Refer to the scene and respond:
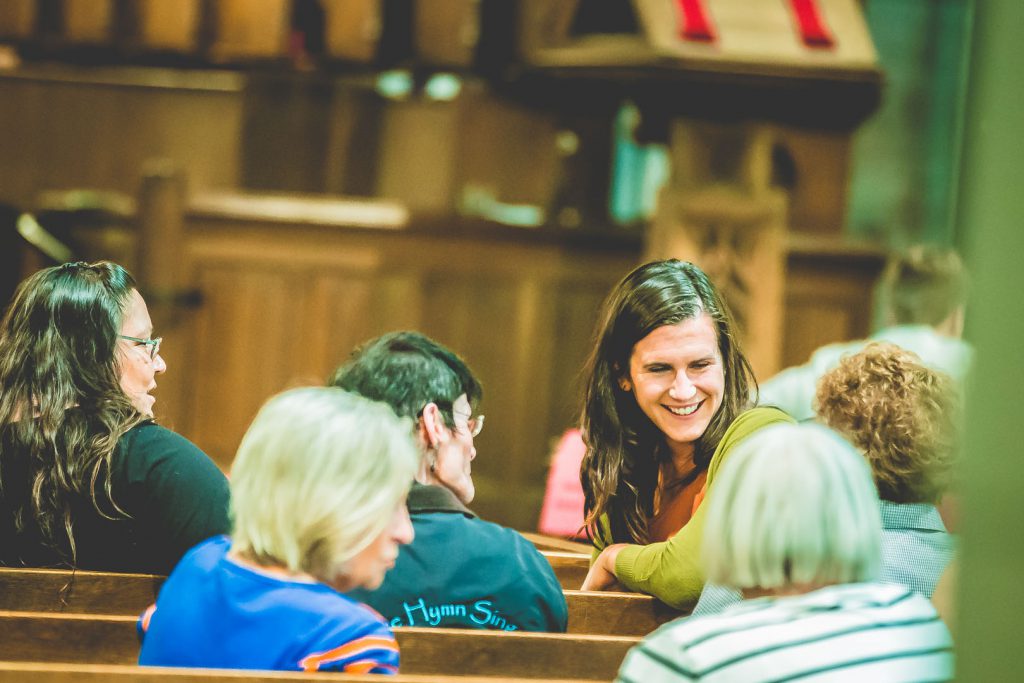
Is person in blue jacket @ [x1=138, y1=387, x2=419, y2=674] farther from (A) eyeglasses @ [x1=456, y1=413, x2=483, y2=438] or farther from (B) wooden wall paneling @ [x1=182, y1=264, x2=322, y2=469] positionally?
(B) wooden wall paneling @ [x1=182, y1=264, x2=322, y2=469]

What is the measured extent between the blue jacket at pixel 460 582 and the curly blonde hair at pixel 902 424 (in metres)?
0.70

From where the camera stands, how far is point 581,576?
115 inches

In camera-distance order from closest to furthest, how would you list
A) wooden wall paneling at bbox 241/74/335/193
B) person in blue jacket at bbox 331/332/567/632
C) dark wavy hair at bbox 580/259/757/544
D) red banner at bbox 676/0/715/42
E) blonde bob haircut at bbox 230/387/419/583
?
blonde bob haircut at bbox 230/387/419/583
person in blue jacket at bbox 331/332/567/632
dark wavy hair at bbox 580/259/757/544
red banner at bbox 676/0/715/42
wooden wall paneling at bbox 241/74/335/193

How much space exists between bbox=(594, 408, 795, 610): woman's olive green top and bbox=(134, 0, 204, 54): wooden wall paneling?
180 inches

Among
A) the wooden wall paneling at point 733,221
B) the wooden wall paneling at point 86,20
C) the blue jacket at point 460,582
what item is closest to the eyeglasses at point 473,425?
the blue jacket at point 460,582

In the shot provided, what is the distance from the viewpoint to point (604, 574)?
258 centimetres

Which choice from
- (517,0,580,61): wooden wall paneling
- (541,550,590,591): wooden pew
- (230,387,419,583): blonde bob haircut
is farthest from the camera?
(517,0,580,61): wooden wall paneling

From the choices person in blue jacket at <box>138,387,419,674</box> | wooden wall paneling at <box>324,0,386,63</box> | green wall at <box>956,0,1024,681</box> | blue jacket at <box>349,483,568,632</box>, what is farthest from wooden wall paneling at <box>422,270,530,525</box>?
green wall at <box>956,0,1024,681</box>

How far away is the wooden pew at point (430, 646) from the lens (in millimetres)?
1943

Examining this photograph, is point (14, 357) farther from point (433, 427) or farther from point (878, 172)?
point (878, 172)

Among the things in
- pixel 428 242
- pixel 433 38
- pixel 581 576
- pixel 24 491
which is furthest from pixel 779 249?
pixel 24 491

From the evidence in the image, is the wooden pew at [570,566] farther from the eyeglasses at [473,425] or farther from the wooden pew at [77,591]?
the wooden pew at [77,591]

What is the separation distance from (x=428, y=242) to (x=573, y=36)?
1252mm

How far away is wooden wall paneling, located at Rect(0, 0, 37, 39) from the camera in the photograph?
20.2 feet
